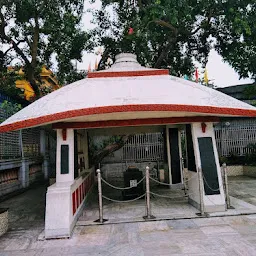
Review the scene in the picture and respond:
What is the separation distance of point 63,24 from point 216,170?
29.2 feet

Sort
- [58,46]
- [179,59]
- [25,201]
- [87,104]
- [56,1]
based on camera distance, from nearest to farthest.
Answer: [87,104] < [25,201] < [56,1] < [58,46] < [179,59]

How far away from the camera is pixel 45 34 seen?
43.5 ft

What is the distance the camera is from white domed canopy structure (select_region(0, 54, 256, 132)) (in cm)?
617

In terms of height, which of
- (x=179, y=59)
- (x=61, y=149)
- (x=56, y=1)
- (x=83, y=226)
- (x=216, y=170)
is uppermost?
(x=56, y=1)

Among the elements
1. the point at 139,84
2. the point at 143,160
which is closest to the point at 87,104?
the point at 139,84

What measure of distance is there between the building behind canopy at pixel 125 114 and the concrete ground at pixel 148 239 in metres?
0.50

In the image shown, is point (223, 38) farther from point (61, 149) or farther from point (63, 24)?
point (61, 149)

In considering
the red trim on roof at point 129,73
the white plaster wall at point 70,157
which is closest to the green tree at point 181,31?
the red trim on roof at point 129,73

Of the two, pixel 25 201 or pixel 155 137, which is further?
pixel 155 137

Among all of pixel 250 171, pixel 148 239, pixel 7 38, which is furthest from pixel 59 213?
pixel 250 171

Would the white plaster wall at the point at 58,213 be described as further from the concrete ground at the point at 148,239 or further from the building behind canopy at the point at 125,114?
the concrete ground at the point at 148,239

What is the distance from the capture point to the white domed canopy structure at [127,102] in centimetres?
617

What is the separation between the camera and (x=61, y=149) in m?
7.30

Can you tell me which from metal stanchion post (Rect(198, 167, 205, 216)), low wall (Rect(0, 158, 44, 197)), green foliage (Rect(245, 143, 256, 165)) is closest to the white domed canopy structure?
metal stanchion post (Rect(198, 167, 205, 216))
